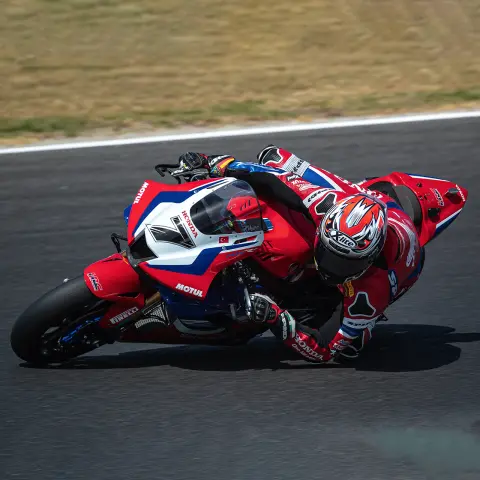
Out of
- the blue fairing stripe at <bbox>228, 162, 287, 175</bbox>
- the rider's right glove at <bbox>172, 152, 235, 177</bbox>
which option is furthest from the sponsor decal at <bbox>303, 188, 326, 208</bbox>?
the rider's right glove at <bbox>172, 152, 235, 177</bbox>

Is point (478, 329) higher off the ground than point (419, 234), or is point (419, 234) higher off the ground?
point (419, 234)

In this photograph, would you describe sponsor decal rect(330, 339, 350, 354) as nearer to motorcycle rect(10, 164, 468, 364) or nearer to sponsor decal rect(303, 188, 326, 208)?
motorcycle rect(10, 164, 468, 364)

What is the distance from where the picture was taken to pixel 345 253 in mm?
5008

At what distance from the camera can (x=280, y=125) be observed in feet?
34.2

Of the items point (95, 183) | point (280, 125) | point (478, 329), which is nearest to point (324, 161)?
point (280, 125)

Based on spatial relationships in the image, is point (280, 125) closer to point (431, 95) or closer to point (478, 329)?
point (431, 95)

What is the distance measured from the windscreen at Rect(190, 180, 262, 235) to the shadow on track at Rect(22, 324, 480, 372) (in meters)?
0.95

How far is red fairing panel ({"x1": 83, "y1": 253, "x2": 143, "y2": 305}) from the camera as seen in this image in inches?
200

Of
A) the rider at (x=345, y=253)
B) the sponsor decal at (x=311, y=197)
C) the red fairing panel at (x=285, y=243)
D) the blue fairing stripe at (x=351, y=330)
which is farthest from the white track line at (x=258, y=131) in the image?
the blue fairing stripe at (x=351, y=330)

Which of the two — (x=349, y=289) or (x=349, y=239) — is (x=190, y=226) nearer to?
(x=349, y=239)

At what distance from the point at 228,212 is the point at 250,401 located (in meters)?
0.97

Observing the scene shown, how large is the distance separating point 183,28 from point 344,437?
366 inches

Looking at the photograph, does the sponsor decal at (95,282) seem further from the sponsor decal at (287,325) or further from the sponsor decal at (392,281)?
the sponsor decal at (392,281)

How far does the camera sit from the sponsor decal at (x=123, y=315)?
524 centimetres
